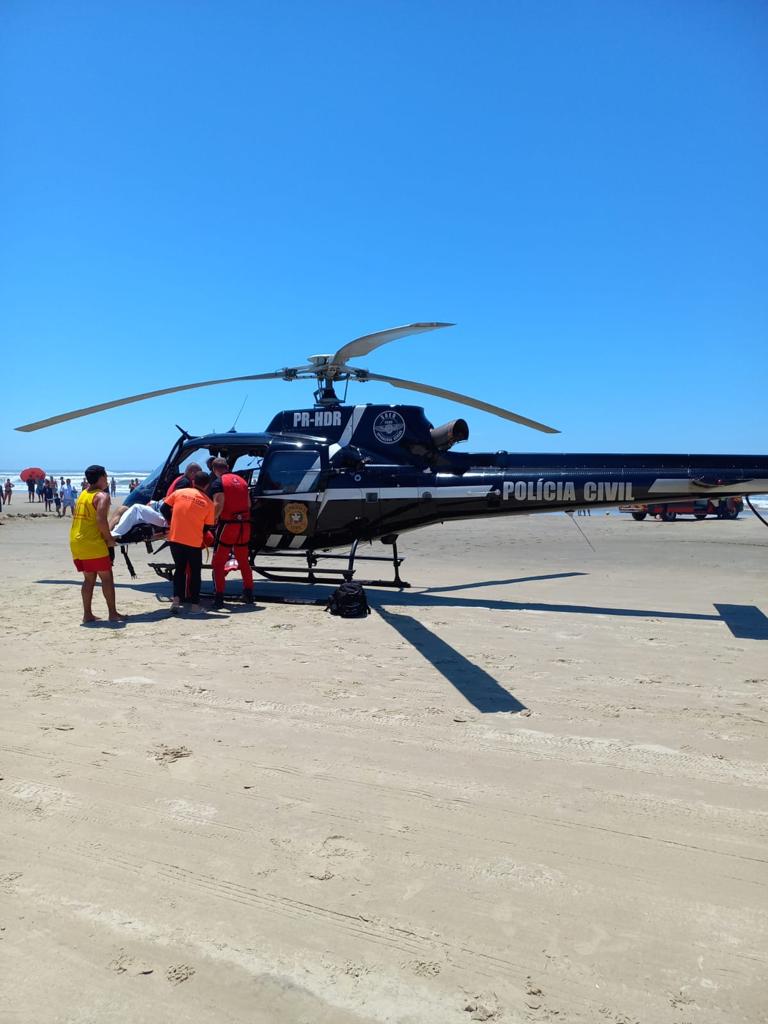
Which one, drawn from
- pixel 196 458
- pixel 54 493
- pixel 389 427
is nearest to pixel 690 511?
pixel 389 427

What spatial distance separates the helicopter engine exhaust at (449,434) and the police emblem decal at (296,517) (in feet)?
6.73

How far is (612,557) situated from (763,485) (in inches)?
253

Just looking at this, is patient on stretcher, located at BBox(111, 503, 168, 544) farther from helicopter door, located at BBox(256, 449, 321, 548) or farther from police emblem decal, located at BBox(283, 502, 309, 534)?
police emblem decal, located at BBox(283, 502, 309, 534)

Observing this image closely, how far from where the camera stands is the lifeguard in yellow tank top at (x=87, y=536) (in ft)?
23.4

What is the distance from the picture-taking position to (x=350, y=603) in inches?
302

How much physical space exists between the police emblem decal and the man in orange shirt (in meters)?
1.51

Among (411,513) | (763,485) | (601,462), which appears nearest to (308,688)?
(411,513)

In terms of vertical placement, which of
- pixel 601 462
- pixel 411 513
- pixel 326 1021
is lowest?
pixel 326 1021

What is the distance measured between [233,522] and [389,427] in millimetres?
2555

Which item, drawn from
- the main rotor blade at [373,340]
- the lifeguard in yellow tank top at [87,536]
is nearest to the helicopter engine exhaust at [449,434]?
the main rotor blade at [373,340]

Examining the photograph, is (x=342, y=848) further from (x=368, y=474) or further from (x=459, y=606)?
(x=368, y=474)

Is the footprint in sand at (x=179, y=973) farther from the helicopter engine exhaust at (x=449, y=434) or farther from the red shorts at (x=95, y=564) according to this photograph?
the helicopter engine exhaust at (x=449, y=434)

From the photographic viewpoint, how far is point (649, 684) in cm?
506

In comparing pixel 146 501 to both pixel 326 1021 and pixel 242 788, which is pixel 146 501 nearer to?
pixel 242 788
